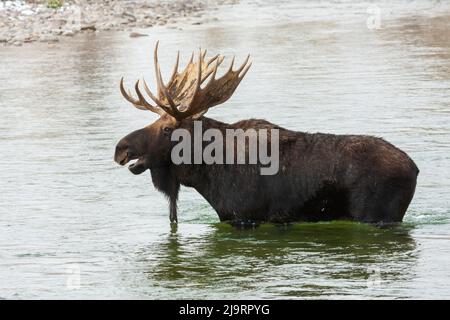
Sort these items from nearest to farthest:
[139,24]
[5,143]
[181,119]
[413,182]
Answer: [413,182]
[181,119]
[5,143]
[139,24]

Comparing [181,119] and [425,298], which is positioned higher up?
[181,119]

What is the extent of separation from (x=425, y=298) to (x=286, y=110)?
978 cm

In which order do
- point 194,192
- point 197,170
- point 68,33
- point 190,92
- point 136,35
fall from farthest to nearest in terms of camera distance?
point 68,33, point 136,35, point 194,192, point 190,92, point 197,170

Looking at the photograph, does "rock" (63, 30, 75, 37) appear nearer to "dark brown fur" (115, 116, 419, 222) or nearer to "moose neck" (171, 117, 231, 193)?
"dark brown fur" (115, 116, 419, 222)

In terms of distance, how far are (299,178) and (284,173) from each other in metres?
0.15

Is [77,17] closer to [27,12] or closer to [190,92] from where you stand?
[27,12]

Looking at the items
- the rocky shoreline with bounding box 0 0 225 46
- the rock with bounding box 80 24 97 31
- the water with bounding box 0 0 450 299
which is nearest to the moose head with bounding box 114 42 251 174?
the water with bounding box 0 0 450 299

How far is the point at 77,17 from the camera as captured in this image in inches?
1335

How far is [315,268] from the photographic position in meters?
10.8

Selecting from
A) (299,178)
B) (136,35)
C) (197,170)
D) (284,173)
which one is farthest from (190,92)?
(136,35)

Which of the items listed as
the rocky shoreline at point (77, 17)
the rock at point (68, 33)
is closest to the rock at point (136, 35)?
the rocky shoreline at point (77, 17)

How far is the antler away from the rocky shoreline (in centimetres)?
1698

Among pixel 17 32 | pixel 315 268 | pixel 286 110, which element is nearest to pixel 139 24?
pixel 17 32
